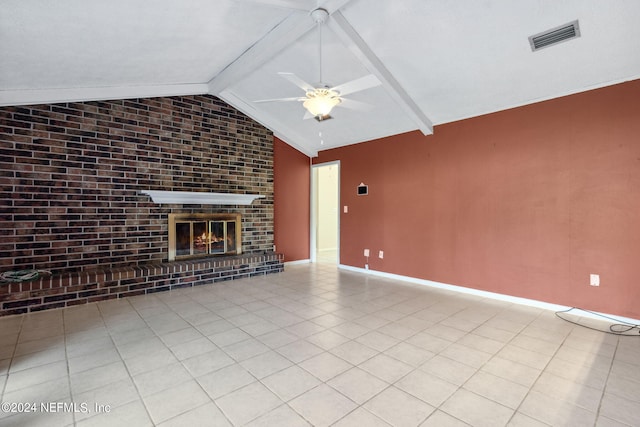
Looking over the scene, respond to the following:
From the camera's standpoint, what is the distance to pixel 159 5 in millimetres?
2750

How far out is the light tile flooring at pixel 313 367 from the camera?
1809 millimetres

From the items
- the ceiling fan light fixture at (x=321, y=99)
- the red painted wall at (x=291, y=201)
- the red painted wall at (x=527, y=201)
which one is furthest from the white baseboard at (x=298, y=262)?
the ceiling fan light fixture at (x=321, y=99)

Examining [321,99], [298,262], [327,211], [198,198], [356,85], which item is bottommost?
[298,262]

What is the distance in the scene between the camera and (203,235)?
5.20 meters

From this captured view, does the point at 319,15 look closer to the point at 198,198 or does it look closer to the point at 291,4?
the point at 291,4

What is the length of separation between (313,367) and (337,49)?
331 cm

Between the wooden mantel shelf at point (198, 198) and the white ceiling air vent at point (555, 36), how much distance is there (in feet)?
14.3

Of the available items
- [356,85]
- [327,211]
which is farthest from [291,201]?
[356,85]

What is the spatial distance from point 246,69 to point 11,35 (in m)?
2.28

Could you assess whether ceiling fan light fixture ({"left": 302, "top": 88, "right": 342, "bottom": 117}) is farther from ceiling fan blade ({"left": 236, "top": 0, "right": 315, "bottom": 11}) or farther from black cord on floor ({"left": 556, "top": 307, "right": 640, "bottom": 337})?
black cord on floor ({"left": 556, "top": 307, "right": 640, "bottom": 337})

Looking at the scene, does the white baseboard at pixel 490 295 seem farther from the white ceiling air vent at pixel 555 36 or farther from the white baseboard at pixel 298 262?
the white ceiling air vent at pixel 555 36

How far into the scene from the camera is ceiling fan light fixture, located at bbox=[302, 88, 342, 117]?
2.64 m

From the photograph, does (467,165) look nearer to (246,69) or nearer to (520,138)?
(520,138)

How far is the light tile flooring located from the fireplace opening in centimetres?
129
